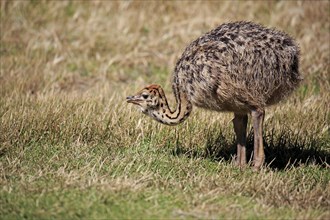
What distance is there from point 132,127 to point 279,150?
5.22 feet

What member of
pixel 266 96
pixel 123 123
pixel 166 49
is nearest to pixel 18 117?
pixel 123 123

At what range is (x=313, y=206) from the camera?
555 centimetres

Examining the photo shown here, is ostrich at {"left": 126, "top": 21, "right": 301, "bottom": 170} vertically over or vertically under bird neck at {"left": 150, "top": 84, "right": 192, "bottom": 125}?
over

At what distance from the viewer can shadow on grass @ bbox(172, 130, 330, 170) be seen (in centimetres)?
686

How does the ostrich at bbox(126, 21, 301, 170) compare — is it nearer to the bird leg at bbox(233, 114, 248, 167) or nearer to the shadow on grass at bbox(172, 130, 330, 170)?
the bird leg at bbox(233, 114, 248, 167)

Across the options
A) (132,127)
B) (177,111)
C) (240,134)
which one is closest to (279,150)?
(240,134)

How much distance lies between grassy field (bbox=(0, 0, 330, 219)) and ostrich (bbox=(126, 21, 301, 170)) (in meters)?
0.55

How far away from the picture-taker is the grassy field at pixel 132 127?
534cm

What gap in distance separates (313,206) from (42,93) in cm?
417

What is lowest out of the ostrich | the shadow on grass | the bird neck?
the shadow on grass

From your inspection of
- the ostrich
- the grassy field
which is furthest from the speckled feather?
the grassy field

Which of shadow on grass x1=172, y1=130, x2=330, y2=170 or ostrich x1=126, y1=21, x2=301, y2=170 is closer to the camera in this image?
ostrich x1=126, y1=21, x2=301, y2=170

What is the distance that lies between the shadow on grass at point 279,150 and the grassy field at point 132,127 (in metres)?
0.02

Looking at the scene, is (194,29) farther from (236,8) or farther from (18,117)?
(18,117)
